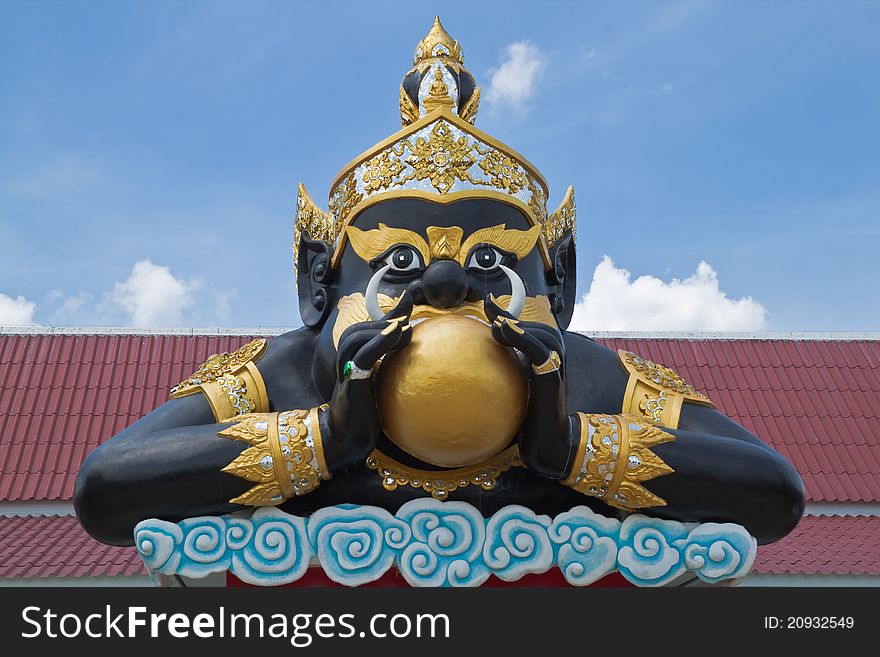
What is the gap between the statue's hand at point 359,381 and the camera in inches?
122

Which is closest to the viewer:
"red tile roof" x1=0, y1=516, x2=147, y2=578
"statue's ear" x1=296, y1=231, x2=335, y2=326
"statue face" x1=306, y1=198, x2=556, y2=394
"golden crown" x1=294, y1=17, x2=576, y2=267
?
"statue face" x1=306, y1=198, x2=556, y2=394

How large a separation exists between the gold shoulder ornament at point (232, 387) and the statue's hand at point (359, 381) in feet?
1.96

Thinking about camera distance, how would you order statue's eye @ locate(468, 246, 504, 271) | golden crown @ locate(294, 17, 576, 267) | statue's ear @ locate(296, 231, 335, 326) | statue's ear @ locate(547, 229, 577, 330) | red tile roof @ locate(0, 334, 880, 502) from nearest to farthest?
statue's eye @ locate(468, 246, 504, 271)
golden crown @ locate(294, 17, 576, 267)
statue's ear @ locate(296, 231, 335, 326)
statue's ear @ locate(547, 229, 577, 330)
red tile roof @ locate(0, 334, 880, 502)

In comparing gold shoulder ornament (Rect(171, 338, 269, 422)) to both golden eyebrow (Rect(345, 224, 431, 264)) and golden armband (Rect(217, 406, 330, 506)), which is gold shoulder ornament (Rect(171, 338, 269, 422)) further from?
golden eyebrow (Rect(345, 224, 431, 264))

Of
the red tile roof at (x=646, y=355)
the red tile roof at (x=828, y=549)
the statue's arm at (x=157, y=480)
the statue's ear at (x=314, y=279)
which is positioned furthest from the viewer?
the red tile roof at (x=646, y=355)

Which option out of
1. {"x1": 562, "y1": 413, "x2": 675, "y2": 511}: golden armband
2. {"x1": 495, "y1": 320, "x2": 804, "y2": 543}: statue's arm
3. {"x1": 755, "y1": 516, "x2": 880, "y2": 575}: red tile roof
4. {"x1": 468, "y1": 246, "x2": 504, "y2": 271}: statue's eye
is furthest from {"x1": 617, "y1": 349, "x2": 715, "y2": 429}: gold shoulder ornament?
{"x1": 755, "y1": 516, "x2": 880, "y2": 575}: red tile roof

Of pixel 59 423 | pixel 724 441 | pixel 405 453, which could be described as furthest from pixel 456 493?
pixel 59 423

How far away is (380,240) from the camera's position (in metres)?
3.60

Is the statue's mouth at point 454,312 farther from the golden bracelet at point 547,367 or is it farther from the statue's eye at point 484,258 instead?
the golden bracelet at point 547,367

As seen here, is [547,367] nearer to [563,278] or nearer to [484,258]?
[484,258]

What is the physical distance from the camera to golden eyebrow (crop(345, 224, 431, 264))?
3.54 m

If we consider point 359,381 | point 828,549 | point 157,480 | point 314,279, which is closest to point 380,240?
point 314,279

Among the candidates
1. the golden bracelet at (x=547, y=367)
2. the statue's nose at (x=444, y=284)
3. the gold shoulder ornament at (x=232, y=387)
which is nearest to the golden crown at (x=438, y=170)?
the statue's nose at (x=444, y=284)

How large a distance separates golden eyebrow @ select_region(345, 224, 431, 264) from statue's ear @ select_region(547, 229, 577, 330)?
0.66m
